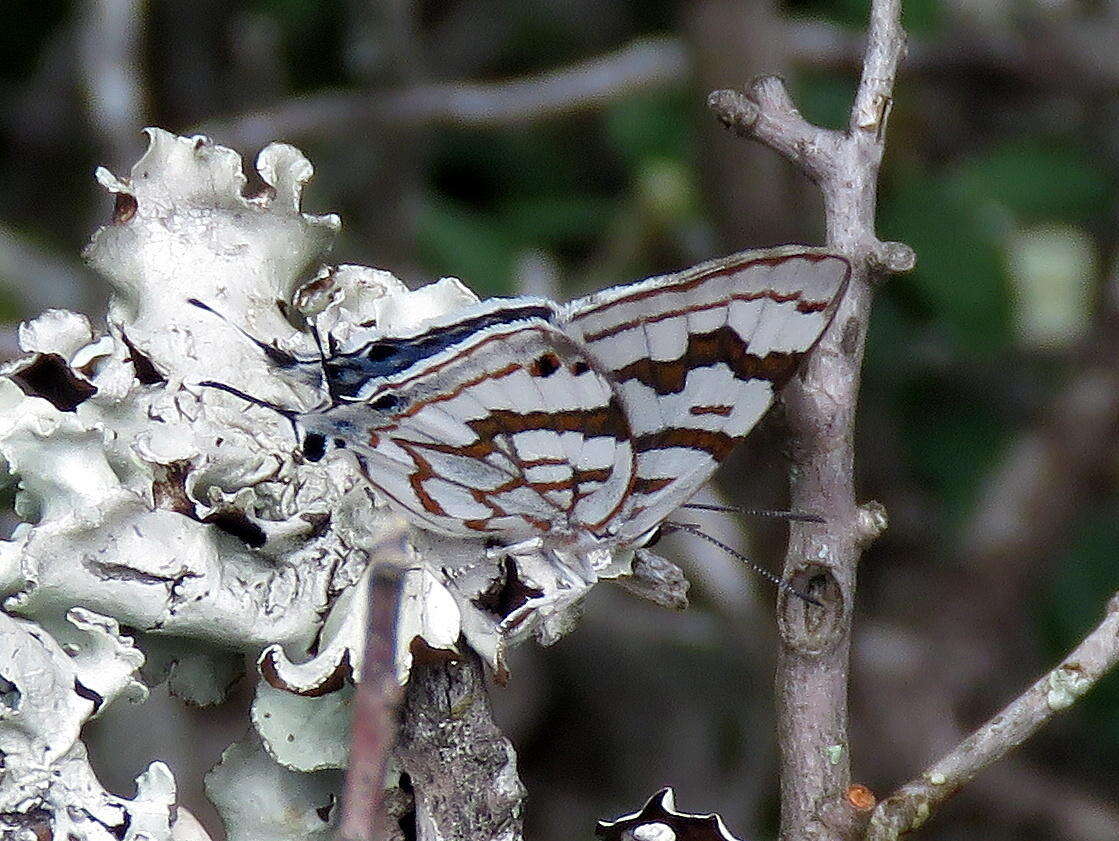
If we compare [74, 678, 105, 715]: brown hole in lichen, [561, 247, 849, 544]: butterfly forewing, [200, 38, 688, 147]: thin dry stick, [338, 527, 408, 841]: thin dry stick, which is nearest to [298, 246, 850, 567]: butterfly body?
[561, 247, 849, 544]: butterfly forewing

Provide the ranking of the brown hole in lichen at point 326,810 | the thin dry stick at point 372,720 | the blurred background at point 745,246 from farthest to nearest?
the blurred background at point 745,246 < the brown hole in lichen at point 326,810 < the thin dry stick at point 372,720

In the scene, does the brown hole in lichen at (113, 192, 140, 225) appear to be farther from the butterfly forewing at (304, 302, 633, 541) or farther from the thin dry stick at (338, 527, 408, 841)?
the thin dry stick at (338, 527, 408, 841)

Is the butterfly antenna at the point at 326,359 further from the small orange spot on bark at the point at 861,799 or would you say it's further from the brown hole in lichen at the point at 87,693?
the small orange spot on bark at the point at 861,799

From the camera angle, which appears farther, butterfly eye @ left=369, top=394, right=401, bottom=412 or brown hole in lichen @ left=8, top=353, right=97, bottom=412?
butterfly eye @ left=369, top=394, right=401, bottom=412

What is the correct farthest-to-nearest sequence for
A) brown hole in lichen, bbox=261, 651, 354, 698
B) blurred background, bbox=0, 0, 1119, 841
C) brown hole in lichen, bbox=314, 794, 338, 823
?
blurred background, bbox=0, 0, 1119, 841 < brown hole in lichen, bbox=314, 794, 338, 823 < brown hole in lichen, bbox=261, 651, 354, 698

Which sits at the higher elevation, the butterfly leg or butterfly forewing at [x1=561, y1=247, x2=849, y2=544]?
butterfly forewing at [x1=561, y1=247, x2=849, y2=544]

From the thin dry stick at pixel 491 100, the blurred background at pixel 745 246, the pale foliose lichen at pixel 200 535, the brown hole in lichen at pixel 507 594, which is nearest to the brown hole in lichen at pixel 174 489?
the pale foliose lichen at pixel 200 535

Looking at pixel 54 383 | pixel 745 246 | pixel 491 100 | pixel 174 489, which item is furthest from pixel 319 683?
pixel 491 100
